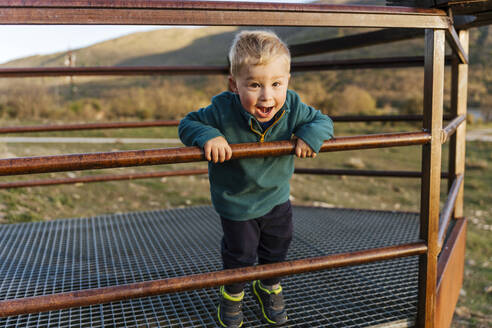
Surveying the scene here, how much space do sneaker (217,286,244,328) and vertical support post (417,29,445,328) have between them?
26.5 inches

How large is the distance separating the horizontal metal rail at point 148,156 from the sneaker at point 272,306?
0.61 meters

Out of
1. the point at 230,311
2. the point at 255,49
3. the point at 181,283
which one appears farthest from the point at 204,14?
the point at 230,311

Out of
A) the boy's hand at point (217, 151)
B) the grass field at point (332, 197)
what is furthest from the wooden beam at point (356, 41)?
the grass field at point (332, 197)

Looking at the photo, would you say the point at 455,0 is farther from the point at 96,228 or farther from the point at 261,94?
the point at 96,228

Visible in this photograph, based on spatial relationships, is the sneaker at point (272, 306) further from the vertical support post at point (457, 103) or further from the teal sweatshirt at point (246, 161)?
the vertical support post at point (457, 103)

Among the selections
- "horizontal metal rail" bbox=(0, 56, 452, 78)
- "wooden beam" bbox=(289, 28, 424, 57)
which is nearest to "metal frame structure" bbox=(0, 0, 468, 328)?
"wooden beam" bbox=(289, 28, 424, 57)

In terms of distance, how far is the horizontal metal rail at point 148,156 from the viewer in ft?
3.56

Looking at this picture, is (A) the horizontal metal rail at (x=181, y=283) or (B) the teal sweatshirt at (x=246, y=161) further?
(B) the teal sweatshirt at (x=246, y=161)

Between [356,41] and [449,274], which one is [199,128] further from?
[356,41]

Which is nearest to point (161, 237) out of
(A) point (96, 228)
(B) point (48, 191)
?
(A) point (96, 228)

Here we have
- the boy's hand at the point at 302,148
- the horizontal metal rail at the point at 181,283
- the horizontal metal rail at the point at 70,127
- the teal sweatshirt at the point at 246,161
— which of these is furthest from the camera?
the horizontal metal rail at the point at 70,127

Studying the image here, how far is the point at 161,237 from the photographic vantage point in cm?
255

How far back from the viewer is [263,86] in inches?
56.2

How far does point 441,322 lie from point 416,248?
1.85ft
